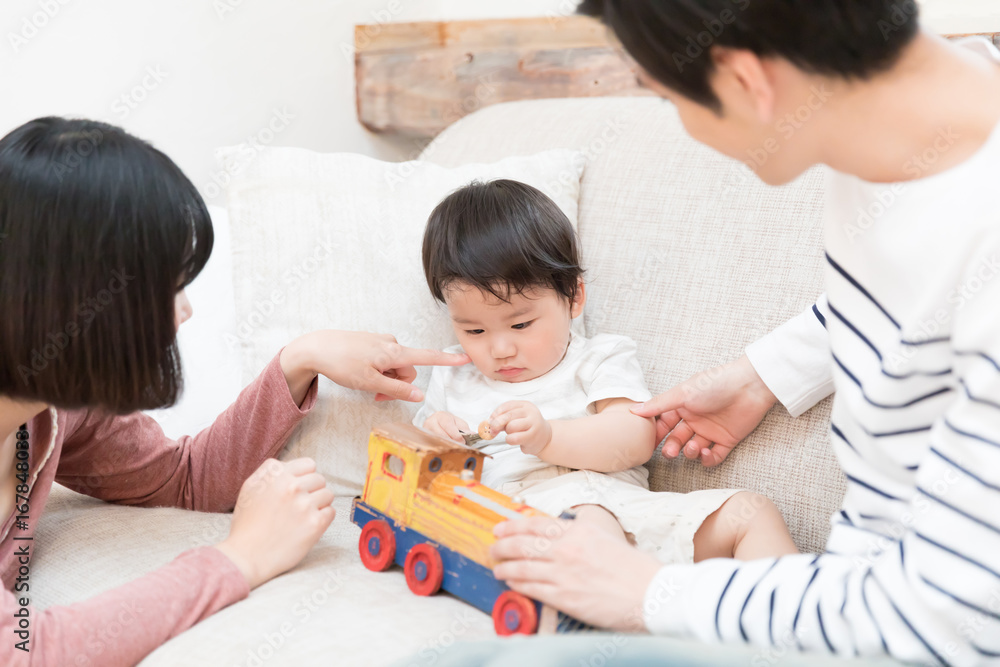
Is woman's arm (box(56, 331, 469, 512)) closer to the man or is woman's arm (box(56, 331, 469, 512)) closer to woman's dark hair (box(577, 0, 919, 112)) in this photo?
the man

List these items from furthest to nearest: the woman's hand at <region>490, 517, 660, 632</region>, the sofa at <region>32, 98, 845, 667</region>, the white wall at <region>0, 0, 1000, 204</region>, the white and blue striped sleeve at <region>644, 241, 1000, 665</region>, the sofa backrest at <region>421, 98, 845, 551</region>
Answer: the white wall at <region>0, 0, 1000, 204</region> < the sofa backrest at <region>421, 98, 845, 551</region> < the sofa at <region>32, 98, 845, 667</region> < the woman's hand at <region>490, 517, 660, 632</region> < the white and blue striped sleeve at <region>644, 241, 1000, 665</region>

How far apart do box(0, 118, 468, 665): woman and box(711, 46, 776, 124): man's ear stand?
1.81 feet

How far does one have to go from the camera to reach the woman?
795 millimetres

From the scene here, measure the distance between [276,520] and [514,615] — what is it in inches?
12.6

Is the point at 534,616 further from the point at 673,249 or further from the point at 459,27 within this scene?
the point at 459,27

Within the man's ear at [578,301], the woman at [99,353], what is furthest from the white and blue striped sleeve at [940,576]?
the man's ear at [578,301]

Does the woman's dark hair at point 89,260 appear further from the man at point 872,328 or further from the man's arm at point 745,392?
the man's arm at point 745,392

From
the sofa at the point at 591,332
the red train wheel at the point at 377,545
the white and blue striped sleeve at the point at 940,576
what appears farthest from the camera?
the red train wheel at the point at 377,545

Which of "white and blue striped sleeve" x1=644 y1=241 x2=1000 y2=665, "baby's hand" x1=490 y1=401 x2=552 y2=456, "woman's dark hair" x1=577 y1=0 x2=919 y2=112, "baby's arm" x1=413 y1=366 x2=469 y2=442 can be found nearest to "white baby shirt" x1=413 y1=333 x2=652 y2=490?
"baby's arm" x1=413 y1=366 x2=469 y2=442

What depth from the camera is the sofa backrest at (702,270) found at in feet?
3.53

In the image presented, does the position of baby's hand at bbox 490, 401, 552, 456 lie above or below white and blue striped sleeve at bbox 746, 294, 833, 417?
below

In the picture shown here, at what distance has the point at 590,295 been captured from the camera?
1322 millimetres

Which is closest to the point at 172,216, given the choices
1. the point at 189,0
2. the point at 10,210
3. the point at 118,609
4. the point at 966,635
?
the point at 10,210

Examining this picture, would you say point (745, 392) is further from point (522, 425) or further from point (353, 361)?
point (353, 361)
